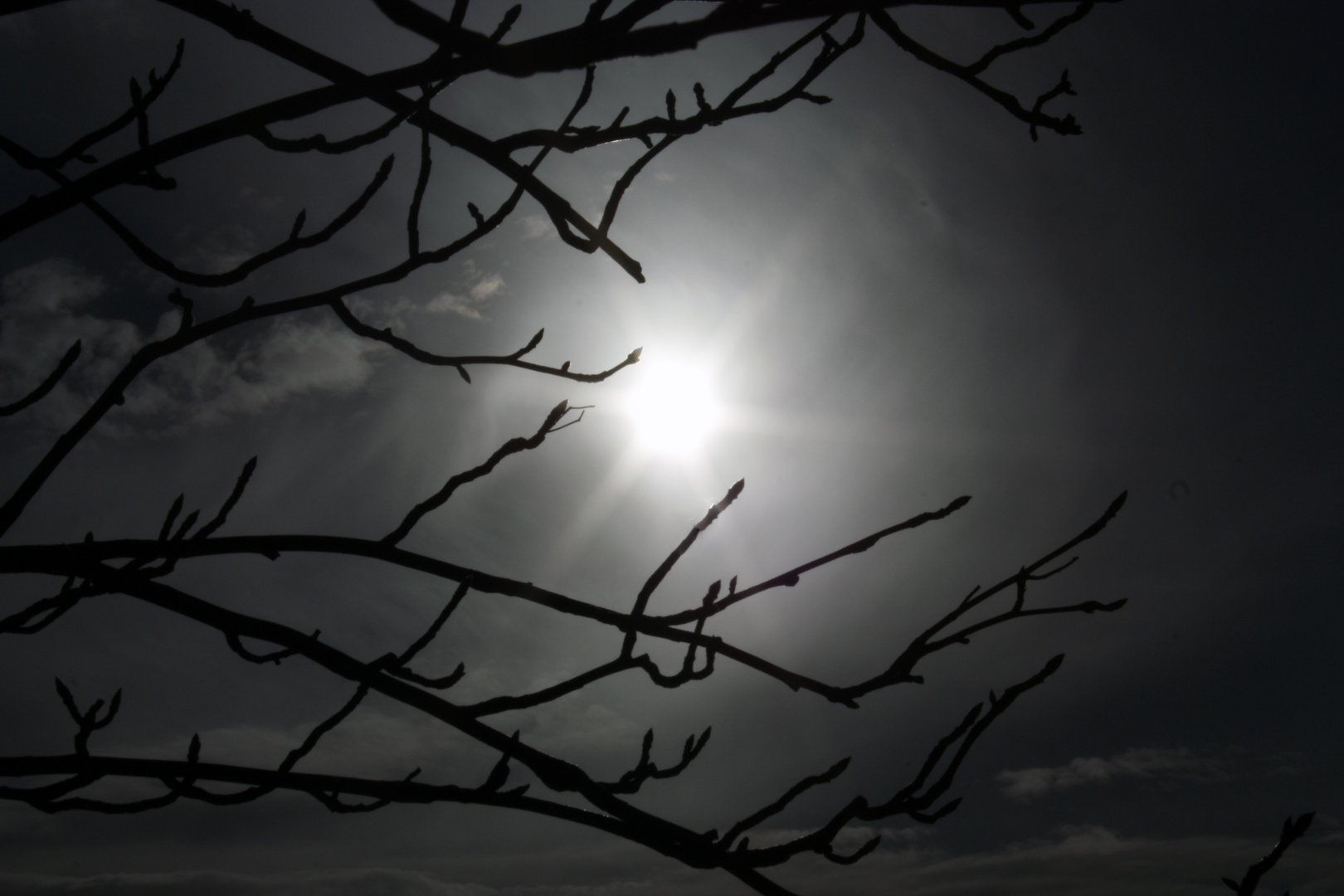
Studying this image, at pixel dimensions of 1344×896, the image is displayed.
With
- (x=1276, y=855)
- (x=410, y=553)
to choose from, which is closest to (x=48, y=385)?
(x=410, y=553)

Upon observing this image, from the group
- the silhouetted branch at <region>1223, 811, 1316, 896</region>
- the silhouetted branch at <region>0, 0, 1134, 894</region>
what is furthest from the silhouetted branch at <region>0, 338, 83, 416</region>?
the silhouetted branch at <region>1223, 811, 1316, 896</region>

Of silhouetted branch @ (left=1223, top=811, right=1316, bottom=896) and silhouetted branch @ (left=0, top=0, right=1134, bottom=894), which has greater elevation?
silhouetted branch @ (left=0, top=0, right=1134, bottom=894)

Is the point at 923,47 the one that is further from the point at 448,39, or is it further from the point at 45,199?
the point at 45,199

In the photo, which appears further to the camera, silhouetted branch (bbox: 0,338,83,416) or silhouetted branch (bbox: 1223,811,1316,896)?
→ silhouetted branch (bbox: 0,338,83,416)

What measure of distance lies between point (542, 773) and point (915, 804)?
128 cm

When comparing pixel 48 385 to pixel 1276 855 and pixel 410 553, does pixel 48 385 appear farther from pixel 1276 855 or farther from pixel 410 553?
pixel 1276 855

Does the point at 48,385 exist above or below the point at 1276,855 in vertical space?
above

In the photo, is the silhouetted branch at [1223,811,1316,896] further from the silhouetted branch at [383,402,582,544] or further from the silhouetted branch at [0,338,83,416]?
the silhouetted branch at [0,338,83,416]

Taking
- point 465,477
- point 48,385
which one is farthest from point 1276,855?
point 48,385

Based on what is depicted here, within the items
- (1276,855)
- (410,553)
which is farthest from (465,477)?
(1276,855)

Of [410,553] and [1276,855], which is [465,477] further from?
[1276,855]

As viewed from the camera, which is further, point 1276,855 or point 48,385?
point 48,385

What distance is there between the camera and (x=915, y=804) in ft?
8.44

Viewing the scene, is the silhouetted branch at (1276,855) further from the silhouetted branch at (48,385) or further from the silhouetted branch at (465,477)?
the silhouetted branch at (48,385)
